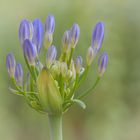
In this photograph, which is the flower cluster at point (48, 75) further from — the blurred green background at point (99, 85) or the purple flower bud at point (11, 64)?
the blurred green background at point (99, 85)

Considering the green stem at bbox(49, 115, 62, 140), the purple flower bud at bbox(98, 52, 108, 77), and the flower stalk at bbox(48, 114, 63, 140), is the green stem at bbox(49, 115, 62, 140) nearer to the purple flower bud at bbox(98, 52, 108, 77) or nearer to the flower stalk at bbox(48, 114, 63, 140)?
the flower stalk at bbox(48, 114, 63, 140)

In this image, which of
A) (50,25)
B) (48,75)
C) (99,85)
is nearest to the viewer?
(48,75)

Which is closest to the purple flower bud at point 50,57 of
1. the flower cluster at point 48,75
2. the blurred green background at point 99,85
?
the flower cluster at point 48,75

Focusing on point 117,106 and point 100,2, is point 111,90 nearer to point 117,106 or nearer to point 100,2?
point 117,106

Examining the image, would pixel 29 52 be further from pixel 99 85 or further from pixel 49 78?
pixel 99 85

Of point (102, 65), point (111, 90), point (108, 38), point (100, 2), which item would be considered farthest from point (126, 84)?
point (102, 65)

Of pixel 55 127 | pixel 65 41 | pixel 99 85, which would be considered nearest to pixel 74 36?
pixel 65 41

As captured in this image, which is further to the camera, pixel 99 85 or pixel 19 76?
pixel 99 85

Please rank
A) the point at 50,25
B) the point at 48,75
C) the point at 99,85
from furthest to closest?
the point at 99,85 < the point at 50,25 < the point at 48,75
